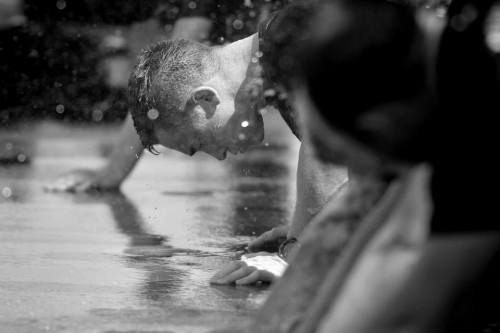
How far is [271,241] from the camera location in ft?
14.7

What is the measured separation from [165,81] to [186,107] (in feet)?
0.42

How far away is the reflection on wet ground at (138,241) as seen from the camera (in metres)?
3.41

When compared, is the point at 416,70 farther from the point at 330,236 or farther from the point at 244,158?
the point at 244,158

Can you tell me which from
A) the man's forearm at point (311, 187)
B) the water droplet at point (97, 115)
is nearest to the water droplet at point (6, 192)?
the man's forearm at point (311, 187)

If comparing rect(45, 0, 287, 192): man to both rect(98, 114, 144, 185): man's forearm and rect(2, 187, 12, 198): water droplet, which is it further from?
rect(2, 187, 12, 198): water droplet

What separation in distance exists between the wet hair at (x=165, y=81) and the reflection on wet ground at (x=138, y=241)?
517 millimetres

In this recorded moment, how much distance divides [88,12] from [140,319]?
7.71 metres

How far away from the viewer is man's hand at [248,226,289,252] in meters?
4.46

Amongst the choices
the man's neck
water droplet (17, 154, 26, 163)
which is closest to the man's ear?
the man's neck

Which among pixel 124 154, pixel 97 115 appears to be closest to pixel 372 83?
pixel 124 154

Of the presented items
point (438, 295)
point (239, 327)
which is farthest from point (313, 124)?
point (239, 327)

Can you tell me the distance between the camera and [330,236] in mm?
2408

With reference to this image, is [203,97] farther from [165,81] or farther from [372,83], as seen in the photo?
[372,83]

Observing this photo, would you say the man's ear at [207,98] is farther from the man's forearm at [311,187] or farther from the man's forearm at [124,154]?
the man's forearm at [124,154]
